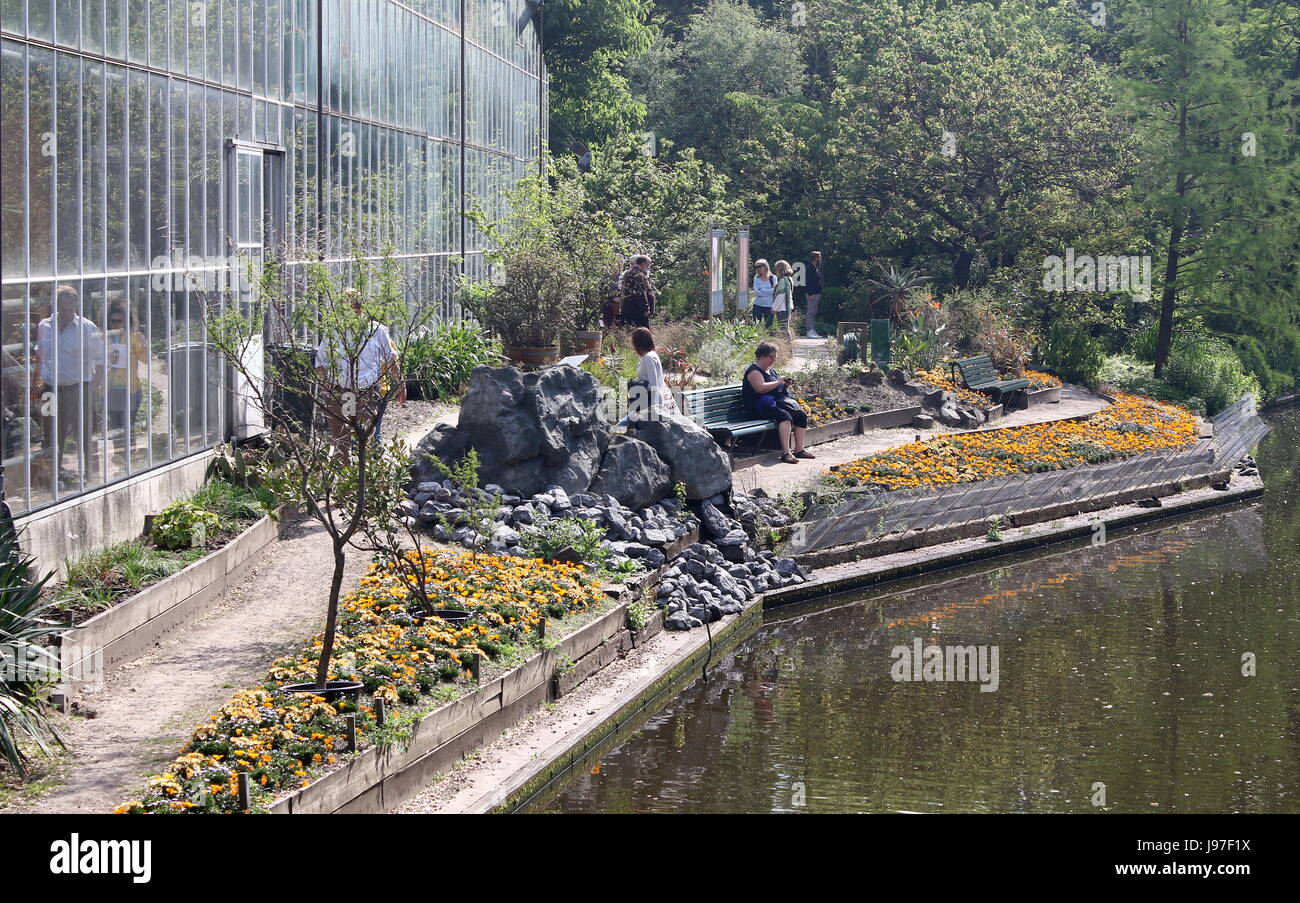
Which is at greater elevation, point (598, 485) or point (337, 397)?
Answer: point (337, 397)

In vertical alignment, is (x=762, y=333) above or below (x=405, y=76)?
below

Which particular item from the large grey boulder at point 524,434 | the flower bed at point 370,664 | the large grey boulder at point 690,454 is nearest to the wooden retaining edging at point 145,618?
the flower bed at point 370,664

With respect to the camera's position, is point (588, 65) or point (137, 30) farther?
point (588, 65)

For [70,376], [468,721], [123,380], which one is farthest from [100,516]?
[468,721]

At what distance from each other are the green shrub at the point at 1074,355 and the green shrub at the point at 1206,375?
5.69 ft

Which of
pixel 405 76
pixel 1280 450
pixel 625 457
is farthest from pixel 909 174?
pixel 625 457

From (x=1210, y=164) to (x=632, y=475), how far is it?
63.2 ft

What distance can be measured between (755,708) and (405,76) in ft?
47.8

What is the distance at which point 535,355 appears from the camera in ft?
66.4

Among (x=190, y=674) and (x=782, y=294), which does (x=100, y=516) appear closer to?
(x=190, y=674)

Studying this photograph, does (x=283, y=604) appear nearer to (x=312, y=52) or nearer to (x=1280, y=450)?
(x=312, y=52)

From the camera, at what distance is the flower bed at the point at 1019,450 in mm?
17203

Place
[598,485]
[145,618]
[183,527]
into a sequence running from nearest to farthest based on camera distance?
[145,618], [183,527], [598,485]

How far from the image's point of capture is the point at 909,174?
3156 cm
